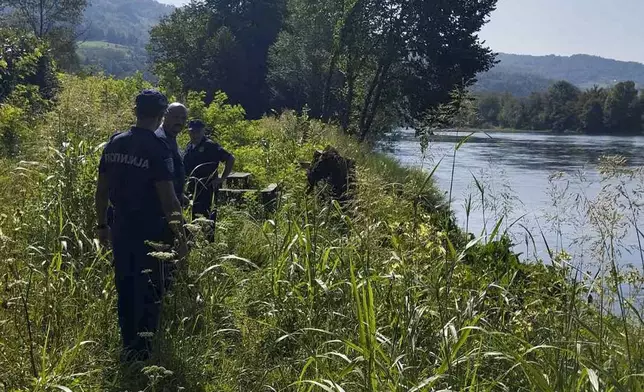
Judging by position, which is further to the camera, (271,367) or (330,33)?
(330,33)

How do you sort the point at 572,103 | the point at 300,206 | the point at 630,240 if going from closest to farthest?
the point at 300,206, the point at 630,240, the point at 572,103

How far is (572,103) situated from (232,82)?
42692 mm

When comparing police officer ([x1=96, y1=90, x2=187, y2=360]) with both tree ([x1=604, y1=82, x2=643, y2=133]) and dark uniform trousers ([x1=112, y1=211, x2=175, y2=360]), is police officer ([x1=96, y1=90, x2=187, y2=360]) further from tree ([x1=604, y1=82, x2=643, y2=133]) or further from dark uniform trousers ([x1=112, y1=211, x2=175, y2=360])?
tree ([x1=604, y1=82, x2=643, y2=133])

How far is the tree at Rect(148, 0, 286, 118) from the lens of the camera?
3766 cm

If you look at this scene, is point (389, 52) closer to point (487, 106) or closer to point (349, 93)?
point (349, 93)

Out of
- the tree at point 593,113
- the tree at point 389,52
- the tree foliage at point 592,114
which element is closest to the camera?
the tree at point 389,52

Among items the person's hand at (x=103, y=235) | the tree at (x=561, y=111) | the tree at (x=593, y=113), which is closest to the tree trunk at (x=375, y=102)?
the person's hand at (x=103, y=235)

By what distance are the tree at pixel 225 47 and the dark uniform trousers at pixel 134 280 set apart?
1328 inches

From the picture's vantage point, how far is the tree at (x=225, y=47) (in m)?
37.7

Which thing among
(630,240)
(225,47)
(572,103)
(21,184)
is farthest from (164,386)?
(572,103)

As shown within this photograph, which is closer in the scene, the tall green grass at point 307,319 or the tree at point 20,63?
the tall green grass at point 307,319

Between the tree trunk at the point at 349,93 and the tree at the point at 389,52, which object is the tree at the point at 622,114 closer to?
the tree at the point at 389,52

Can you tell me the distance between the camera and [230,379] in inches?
144

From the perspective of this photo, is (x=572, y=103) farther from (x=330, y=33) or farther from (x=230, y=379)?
(x=230, y=379)
